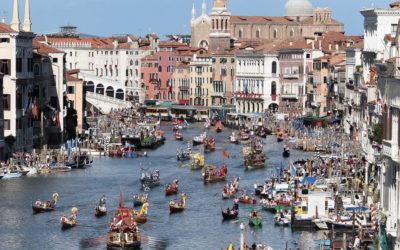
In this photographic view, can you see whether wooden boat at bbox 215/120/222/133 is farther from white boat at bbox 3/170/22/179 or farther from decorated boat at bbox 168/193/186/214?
decorated boat at bbox 168/193/186/214

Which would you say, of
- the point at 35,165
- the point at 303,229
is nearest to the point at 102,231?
the point at 303,229

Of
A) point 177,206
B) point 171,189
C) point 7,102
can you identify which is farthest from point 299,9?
point 177,206

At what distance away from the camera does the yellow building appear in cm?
10219

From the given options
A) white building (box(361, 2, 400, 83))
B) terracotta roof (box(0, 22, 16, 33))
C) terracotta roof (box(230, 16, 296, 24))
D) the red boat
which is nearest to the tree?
white building (box(361, 2, 400, 83))

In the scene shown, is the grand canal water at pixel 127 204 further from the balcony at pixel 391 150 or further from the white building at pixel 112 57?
the white building at pixel 112 57

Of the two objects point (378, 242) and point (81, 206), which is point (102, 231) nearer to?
point (81, 206)

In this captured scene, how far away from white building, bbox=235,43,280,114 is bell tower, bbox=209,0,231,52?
7.46m

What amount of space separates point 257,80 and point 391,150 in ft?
211

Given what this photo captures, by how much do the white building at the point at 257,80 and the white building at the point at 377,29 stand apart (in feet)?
115

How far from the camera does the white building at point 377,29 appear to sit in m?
52.2

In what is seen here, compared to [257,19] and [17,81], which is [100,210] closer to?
[17,81]

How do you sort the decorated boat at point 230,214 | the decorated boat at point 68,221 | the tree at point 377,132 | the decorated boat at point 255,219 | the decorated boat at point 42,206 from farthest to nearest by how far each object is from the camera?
the decorated boat at point 42,206 < the decorated boat at point 230,214 < the tree at point 377,132 < the decorated boat at point 68,221 < the decorated boat at point 255,219

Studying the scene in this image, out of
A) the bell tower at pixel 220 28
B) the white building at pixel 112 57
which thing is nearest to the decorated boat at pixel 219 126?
the bell tower at pixel 220 28

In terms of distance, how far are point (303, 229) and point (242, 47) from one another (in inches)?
2416
